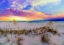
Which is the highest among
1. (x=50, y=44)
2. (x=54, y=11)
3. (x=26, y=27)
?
(x=54, y=11)

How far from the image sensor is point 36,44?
3.53ft

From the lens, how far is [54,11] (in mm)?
1100

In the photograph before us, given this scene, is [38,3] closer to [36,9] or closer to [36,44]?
[36,9]

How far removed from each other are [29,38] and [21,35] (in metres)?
0.08

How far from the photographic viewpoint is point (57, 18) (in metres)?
1.09

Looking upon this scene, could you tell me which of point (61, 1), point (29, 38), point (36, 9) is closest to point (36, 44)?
point (29, 38)

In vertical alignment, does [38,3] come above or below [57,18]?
above

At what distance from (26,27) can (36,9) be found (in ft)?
0.64

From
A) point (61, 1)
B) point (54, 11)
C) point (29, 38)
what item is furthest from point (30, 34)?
point (61, 1)

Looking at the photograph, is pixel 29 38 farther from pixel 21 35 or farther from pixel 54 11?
pixel 54 11

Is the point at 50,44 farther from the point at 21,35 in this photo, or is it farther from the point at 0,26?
the point at 0,26

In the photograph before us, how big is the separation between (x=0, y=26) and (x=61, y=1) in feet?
2.06

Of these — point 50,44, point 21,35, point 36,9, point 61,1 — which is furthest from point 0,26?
point 61,1

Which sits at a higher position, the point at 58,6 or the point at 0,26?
the point at 58,6
